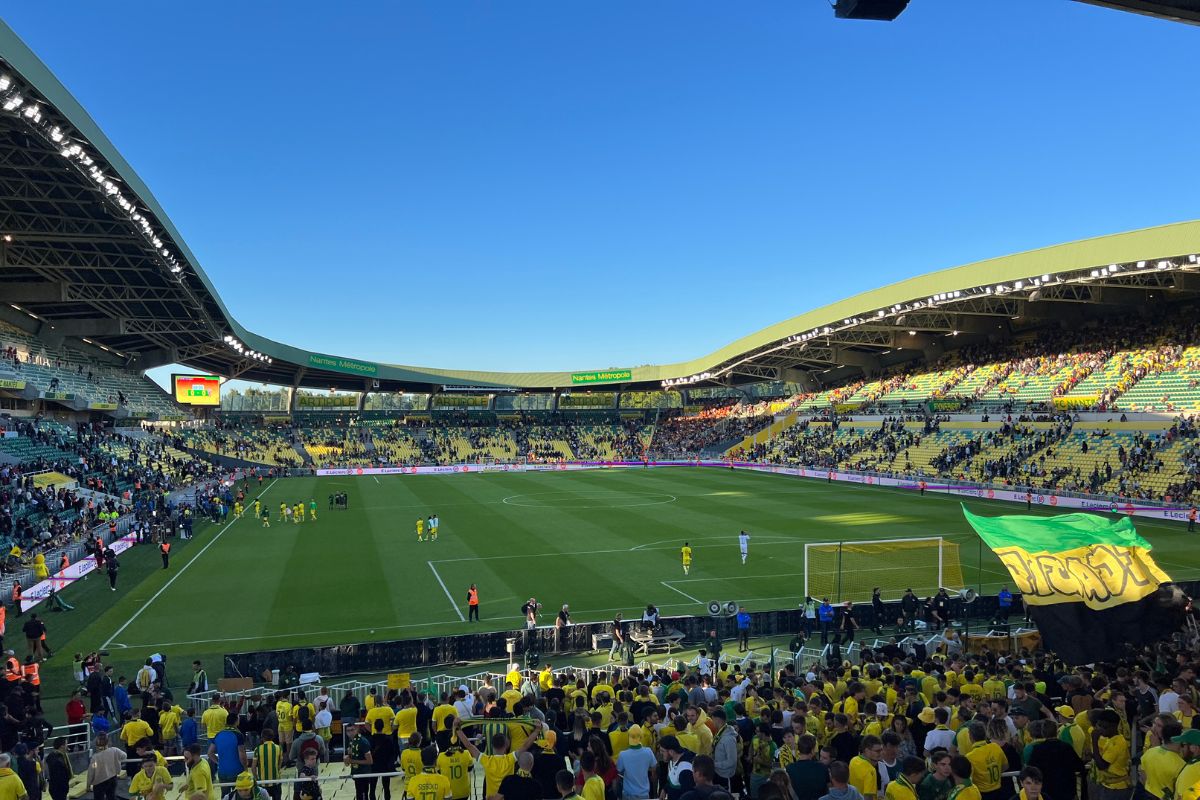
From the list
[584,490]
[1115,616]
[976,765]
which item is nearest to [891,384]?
[584,490]

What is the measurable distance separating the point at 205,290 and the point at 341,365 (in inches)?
1444

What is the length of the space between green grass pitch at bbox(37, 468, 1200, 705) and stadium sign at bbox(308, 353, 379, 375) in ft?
111

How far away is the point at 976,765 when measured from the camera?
696 cm

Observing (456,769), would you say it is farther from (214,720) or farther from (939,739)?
(214,720)

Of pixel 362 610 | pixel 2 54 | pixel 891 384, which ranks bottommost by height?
pixel 362 610

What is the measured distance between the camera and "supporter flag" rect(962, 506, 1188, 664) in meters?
12.0

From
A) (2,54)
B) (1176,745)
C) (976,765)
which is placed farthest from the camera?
(2,54)

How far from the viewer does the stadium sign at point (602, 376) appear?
99.9 meters

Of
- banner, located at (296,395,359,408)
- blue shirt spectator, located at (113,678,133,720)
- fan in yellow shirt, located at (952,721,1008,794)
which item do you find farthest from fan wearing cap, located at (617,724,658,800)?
banner, located at (296,395,359,408)

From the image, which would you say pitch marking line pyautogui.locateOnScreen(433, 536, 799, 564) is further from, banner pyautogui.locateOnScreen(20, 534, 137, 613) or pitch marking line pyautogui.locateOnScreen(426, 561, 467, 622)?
banner pyautogui.locateOnScreen(20, 534, 137, 613)

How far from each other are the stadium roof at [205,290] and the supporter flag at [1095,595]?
27117 millimetres

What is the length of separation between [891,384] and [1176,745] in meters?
73.4

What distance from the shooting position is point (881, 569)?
27469mm

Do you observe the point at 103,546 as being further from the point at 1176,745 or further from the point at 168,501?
the point at 1176,745
